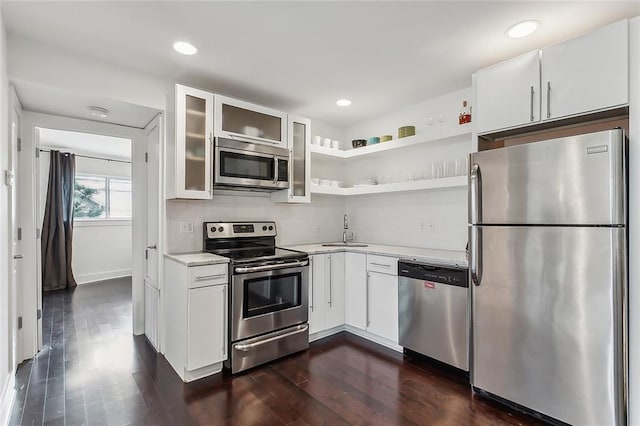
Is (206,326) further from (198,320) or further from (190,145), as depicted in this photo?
(190,145)

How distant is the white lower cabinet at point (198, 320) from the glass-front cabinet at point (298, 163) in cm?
114

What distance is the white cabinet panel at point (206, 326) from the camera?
2.38m

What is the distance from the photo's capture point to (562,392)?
72.5 inches

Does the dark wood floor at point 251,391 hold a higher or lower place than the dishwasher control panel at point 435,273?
lower

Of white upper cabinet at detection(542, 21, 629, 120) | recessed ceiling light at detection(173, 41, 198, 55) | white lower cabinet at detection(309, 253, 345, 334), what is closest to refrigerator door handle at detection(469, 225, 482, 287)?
white upper cabinet at detection(542, 21, 629, 120)

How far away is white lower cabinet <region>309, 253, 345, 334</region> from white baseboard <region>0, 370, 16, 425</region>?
7.16ft

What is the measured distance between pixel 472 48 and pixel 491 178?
1.01 metres

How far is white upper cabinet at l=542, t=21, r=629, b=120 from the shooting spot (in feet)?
5.74

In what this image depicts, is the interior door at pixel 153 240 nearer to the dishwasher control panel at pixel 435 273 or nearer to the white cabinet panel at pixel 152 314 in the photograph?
the white cabinet panel at pixel 152 314

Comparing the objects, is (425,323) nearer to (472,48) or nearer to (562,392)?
(562,392)

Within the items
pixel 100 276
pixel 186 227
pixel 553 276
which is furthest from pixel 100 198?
pixel 553 276

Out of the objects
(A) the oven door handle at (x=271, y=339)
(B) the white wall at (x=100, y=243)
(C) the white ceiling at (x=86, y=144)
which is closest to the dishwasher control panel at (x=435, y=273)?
(A) the oven door handle at (x=271, y=339)

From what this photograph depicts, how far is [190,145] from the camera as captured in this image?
2.70 metres

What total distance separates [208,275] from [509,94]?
2565 millimetres
